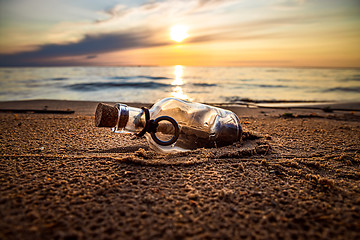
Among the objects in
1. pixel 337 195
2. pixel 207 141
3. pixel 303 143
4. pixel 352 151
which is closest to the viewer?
pixel 337 195

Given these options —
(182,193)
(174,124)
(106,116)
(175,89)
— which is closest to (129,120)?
(106,116)

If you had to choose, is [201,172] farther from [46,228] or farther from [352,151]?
[352,151]

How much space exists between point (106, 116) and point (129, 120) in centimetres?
19

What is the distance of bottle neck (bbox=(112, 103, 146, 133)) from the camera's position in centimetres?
168

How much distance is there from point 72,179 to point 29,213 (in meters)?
0.38

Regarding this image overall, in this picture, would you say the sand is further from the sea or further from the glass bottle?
the sea

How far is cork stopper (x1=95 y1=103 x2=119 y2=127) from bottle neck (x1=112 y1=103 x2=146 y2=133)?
1.5 inches

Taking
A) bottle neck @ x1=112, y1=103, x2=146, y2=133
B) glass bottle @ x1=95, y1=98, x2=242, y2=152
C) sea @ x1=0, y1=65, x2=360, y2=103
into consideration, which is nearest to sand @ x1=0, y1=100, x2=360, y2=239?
glass bottle @ x1=95, y1=98, x2=242, y2=152

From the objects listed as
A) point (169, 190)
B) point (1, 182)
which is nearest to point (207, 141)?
point (169, 190)

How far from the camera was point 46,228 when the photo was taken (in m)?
0.93

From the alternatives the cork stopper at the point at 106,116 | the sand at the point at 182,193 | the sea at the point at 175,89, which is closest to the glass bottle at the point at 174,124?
the cork stopper at the point at 106,116

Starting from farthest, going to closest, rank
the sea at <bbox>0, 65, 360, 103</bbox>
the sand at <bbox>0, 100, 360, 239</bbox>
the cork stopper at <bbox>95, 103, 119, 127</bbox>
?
the sea at <bbox>0, 65, 360, 103</bbox> → the cork stopper at <bbox>95, 103, 119, 127</bbox> → the sand at <bbox>0, 100, 360, 239</bbox>

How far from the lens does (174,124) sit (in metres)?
1.64

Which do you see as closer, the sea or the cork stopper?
the cork stopper
